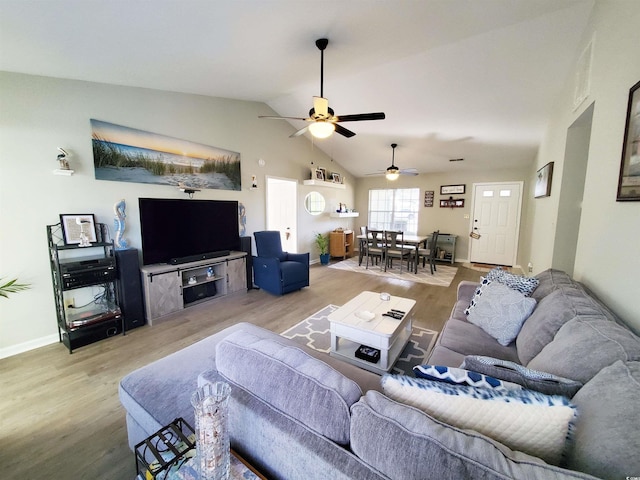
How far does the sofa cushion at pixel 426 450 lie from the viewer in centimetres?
56

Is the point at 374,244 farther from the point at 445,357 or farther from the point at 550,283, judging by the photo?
the point at 445,357

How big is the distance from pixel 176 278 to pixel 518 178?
728 cm

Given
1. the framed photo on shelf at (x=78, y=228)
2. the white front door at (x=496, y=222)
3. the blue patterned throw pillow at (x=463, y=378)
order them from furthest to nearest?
the white front door at (x=496, y=222) → the framed photo on shelf at (x=78, y=228) → the blue patterned throw pillow at (x=463, y=378)

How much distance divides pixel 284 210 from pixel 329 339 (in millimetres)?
3706

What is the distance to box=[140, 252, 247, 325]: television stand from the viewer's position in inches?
121

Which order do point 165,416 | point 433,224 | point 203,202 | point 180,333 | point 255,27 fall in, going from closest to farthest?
1. point 165,416
2. point 255,27
3. point 180,333
4. point 203,202
5. point 433,224

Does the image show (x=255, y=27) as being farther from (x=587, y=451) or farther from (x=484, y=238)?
(x=484, y=238)

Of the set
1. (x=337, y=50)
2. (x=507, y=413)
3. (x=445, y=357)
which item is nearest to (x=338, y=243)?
(x=337, y=50)

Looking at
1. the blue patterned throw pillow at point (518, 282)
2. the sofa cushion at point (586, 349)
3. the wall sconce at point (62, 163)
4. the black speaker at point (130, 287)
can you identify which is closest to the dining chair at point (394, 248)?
the blue patterned throw pillow at point (518, 282)

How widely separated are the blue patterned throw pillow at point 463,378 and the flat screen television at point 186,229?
3310 millimetres

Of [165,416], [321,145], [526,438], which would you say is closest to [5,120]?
[165,416]

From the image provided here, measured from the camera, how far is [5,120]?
2295mm

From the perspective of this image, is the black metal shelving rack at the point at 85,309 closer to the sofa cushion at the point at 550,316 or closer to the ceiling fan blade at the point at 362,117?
the ceiling fan blade at the point at 362,117

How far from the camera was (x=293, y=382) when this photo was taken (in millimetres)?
886
